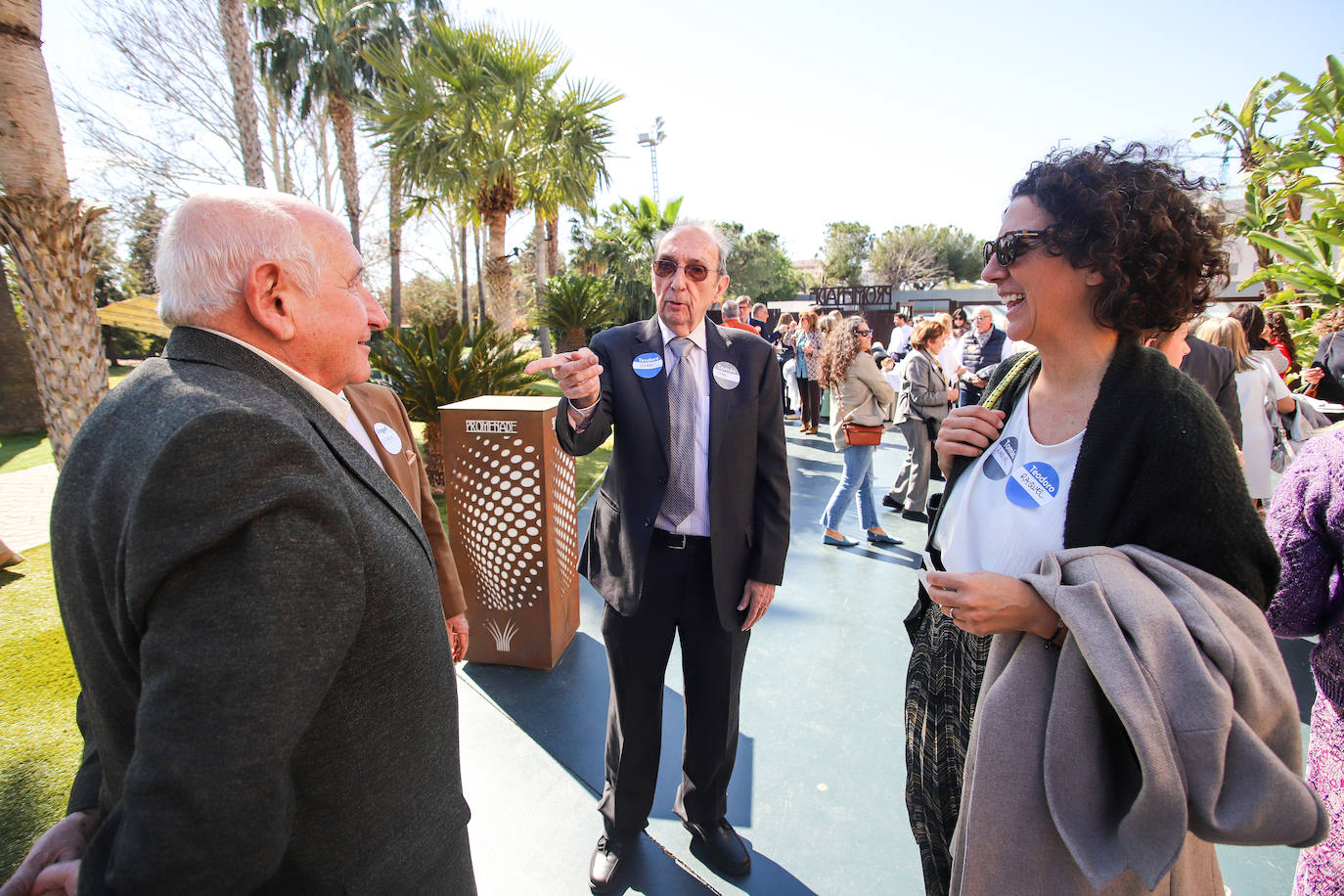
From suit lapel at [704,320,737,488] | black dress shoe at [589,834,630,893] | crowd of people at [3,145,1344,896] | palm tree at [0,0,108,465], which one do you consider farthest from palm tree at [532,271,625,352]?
crowd of people at [3,145,1344,896]

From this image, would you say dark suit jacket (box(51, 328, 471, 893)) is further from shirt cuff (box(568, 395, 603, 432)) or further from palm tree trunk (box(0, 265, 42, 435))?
palm tree trunk (box(0, 265, 42, 435))

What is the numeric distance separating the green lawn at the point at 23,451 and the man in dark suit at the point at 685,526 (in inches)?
331

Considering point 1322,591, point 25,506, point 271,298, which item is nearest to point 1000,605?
point 1322,591

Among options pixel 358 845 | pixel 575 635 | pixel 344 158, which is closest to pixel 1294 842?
pixel 358 845

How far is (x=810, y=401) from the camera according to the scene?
364 inches

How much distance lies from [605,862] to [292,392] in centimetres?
191

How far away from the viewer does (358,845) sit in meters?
0.99

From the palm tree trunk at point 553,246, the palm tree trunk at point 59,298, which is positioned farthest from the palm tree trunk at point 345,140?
the palm tree trunk at point 59,298

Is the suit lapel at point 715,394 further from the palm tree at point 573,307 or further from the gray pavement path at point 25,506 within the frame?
the palm tree at point 573,307

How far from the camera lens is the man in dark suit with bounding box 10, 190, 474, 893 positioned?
75 cm

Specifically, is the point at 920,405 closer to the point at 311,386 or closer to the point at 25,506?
the point at 311,386

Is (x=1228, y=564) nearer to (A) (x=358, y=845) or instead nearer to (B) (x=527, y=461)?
(A) (x=358, y=845)

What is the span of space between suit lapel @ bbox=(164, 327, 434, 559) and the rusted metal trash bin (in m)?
2.11

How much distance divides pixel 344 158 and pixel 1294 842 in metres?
20.7
